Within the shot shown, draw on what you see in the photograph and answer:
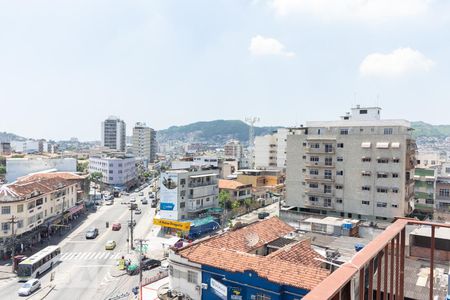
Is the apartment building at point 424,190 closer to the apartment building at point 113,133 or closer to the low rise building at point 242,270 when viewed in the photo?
the low rise building at point 242,270

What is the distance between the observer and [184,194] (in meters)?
54.9

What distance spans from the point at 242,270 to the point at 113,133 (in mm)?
172358

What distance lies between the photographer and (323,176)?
53156 mm

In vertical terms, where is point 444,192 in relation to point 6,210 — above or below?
above

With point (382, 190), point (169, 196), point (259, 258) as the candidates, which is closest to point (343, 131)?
point (382, 190)

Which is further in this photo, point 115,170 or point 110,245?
point 115,170

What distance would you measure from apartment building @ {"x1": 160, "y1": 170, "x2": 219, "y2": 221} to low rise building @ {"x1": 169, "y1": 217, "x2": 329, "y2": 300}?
85.5 feet

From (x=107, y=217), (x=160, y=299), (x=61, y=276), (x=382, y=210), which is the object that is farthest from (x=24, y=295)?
(x=382, y=210)

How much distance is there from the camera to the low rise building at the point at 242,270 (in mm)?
20422

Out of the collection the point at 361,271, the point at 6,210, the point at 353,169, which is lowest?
the point at 6,210

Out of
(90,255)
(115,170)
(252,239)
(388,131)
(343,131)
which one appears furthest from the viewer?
(115,170)

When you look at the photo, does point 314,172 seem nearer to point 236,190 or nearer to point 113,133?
point 236,190

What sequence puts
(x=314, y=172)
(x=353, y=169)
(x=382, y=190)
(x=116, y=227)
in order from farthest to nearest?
(x=116, y=227) → (x=314, y=172) → (x=353, y=169) → (x=382, y=190)

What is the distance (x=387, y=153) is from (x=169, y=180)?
96.8 ft
